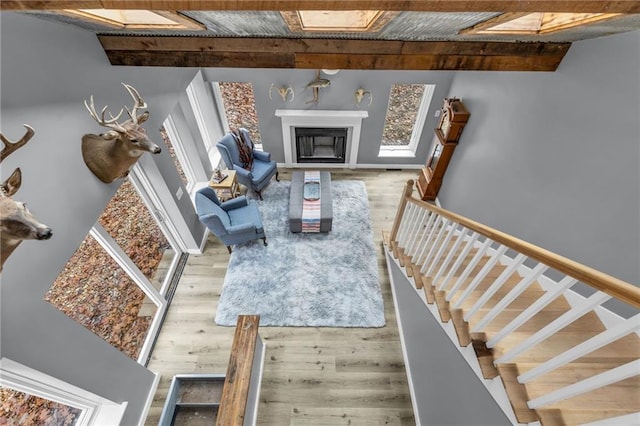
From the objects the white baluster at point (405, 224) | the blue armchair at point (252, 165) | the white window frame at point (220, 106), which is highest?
the white window frame at point (220, 106)

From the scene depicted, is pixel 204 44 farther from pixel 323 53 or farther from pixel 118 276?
pixel 118 276

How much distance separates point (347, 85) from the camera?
466cm

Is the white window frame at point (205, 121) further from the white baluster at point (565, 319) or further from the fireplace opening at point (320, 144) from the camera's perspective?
the white baluster at point (565, 319)

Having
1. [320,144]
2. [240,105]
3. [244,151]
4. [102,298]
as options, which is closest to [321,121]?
[320,144]

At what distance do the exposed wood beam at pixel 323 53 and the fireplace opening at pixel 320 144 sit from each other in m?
2.89

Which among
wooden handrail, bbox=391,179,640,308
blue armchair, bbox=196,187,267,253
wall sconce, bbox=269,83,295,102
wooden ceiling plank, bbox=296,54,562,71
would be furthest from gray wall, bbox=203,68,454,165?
wooden handrail, bbox=391,179,640,308

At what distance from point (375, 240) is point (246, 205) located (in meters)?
2.20

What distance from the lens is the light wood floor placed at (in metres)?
2.88

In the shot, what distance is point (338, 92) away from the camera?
4.76m

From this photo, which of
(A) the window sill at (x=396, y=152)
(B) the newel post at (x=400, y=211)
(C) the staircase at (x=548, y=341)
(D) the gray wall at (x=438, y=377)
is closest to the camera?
(C) the staircase at (x=548, y=341)

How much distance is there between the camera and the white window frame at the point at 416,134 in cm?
479

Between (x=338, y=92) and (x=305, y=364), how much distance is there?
4199 mm

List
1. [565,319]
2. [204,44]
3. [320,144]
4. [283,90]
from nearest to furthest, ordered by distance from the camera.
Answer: [565,319]
[204,44]
[283,90]
[320,144]

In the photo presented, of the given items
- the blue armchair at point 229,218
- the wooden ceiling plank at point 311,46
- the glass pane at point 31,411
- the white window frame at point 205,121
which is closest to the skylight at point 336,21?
the wooden ceiling plank at point 311,46
